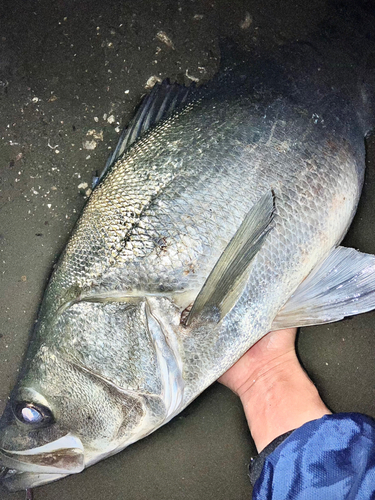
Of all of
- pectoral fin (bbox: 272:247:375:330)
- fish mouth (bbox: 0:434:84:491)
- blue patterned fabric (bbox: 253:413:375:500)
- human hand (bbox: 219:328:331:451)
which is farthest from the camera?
human hand (bbox: 219:328:331:451)

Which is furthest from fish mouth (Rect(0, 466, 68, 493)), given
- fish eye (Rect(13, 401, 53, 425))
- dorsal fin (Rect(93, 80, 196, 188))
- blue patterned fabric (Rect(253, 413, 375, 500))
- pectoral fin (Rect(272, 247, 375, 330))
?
dorsal fin (Rect(93, 80, 196, 188))

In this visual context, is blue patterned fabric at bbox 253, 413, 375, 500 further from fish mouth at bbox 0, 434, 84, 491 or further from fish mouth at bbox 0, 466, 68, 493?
fish mouth at bbox 0, 466, 68, 493

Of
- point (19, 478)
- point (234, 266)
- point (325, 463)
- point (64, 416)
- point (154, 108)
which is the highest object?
point (154, 108)

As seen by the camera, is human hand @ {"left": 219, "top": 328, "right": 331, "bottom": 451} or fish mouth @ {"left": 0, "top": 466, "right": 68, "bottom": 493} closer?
fish mouth @ {"left": 0, "top": 466, "right": 68, "bottom": 493}

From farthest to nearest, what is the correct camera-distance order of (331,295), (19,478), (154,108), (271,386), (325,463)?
1. (271,386)
2. (154,108)
3. (331,295)
4. (19,478)
5. (325,463)

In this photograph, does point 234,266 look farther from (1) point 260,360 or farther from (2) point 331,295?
(1) point 260,360

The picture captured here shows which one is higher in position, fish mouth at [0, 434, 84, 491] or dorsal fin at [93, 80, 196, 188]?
dorsal fin at [93, 80, 196, 188]

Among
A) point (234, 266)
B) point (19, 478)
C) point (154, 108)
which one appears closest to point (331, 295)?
point (234, 266)

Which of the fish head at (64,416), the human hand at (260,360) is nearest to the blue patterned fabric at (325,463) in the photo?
the human hand at (260,360)

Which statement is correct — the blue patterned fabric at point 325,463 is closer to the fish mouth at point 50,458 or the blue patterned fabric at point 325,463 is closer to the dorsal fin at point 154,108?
the fish mouth at point 50,458

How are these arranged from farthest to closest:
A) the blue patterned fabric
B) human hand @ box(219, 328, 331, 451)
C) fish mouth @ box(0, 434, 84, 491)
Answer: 1. human hand @ box(219, 328, 331, 451)
2. fish mouth @ box(0, 434, 84, 491)
3. the blue patterned fabric
